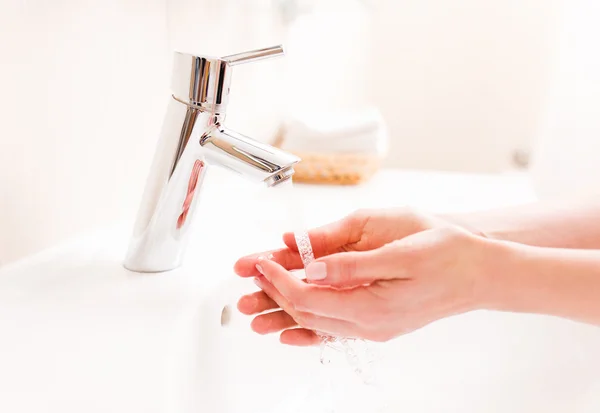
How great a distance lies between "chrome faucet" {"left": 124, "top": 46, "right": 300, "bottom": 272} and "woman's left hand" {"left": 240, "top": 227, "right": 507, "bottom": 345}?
87 mm

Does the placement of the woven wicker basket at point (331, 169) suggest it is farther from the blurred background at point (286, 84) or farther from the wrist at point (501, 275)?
the wrist at point (501, 275)

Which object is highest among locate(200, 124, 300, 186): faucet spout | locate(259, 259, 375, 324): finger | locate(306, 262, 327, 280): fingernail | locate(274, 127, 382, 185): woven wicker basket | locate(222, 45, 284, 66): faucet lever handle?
locate(222, 45, 284, 66): faucet lever handle

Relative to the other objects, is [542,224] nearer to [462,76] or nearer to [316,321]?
[316,321]

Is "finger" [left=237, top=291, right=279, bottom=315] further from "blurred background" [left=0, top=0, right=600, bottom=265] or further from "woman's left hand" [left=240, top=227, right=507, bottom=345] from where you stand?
"blurred background" [left=0, top=0, right=600, bottom=265]

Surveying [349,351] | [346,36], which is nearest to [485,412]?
[349,351]

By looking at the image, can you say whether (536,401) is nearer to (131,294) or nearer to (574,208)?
(574,208)

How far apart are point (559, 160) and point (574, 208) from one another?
0.72 metres

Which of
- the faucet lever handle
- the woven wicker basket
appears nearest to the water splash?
the faucet lever handle

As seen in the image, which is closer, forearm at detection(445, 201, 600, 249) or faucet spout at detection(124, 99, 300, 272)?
faucet spout at detection(124, 99, 300, 272)

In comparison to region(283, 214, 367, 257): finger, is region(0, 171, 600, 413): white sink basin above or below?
below

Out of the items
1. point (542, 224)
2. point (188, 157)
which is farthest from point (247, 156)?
point (542, 224)

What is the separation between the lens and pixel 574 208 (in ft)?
2.25

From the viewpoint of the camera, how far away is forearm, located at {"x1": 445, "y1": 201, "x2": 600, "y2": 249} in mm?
660

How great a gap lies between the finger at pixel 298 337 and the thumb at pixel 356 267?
3.5 inches
